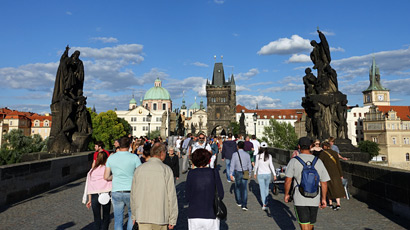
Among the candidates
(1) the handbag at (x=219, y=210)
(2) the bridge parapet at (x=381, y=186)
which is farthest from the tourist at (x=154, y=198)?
(2) the bridge parapet at (x=381, y=186)

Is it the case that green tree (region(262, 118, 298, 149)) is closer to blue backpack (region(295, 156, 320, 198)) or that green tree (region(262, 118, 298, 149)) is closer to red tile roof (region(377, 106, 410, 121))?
red tile roof (region(377, 106, 410, 121))

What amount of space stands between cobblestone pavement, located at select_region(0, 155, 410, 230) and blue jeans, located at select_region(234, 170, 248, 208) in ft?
0.66

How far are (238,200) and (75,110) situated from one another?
8126 millimetres

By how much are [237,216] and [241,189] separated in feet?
2.68

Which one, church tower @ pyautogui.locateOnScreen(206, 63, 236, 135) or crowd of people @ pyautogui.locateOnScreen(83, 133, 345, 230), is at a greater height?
church tower @ pyautogui.locateOnScreen(206, 63, 236, 135)

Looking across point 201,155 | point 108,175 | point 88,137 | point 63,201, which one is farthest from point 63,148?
point 201,155

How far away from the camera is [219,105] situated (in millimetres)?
113500

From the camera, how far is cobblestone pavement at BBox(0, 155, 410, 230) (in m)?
5.64

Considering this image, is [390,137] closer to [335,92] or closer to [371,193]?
[335,92]

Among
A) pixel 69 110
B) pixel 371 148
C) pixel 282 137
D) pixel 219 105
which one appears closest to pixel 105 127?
pixel 282 137

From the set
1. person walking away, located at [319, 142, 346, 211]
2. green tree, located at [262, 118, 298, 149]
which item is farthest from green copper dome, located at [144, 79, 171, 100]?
person walking away, located at [319, 142, 346, 211]

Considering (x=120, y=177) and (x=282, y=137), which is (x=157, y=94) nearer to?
(x=282, y=137)

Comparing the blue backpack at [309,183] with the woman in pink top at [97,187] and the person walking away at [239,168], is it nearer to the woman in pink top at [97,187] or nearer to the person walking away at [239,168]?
the woman in pink top at [97,187]

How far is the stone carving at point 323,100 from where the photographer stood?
12180 mm
